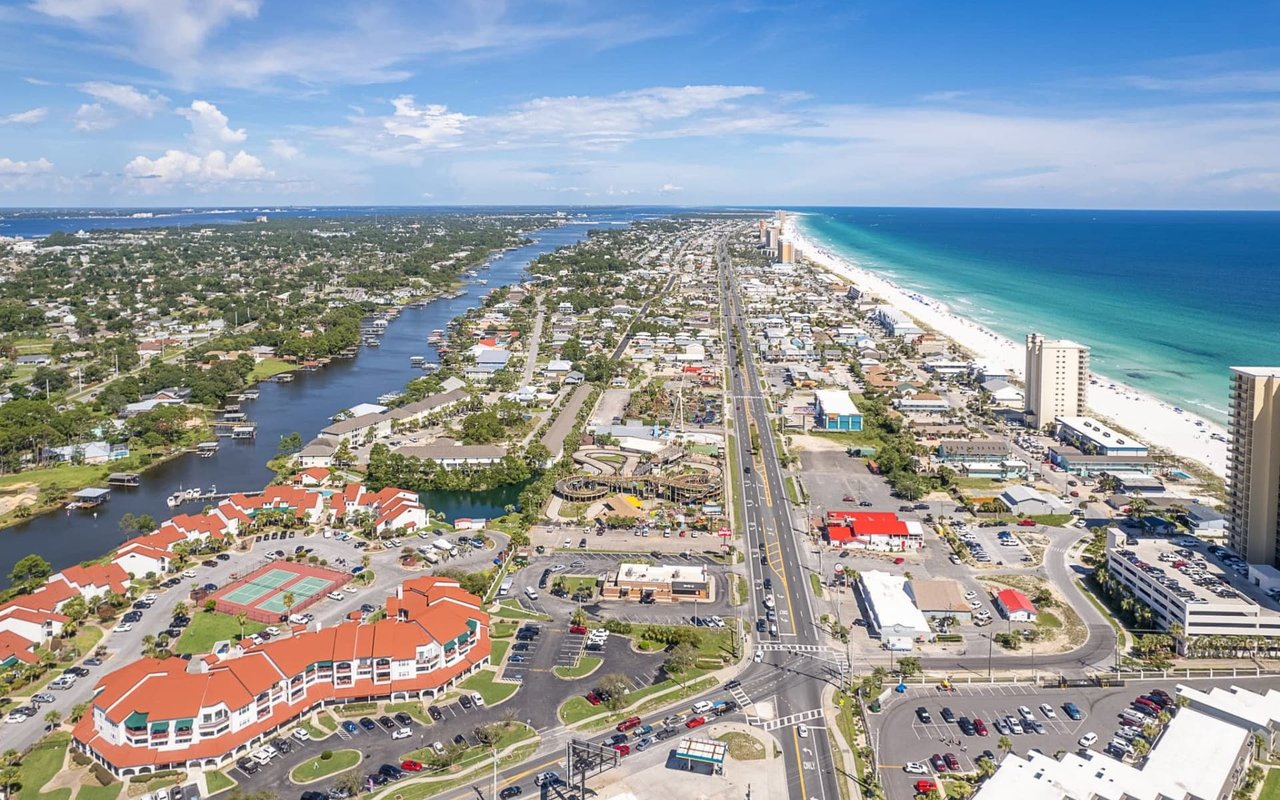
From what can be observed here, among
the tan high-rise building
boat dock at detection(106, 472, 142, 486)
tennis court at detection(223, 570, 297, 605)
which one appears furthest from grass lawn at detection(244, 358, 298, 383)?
the tan high-rise building

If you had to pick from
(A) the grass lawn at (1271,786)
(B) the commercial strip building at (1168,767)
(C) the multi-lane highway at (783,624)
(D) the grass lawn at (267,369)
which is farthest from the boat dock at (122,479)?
(A) the grass lawn at (1271,786)

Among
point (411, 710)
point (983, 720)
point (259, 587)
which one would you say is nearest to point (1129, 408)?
point (983, 720)

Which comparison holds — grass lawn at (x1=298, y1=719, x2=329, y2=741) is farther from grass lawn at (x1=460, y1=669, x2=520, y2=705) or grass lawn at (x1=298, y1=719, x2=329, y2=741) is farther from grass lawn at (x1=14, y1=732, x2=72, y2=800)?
grass lawn at (x1=14, y1=732, x2=72, y2=800)

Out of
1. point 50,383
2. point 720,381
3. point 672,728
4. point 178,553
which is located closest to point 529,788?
point 672,728

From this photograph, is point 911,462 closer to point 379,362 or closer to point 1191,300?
point 379,362

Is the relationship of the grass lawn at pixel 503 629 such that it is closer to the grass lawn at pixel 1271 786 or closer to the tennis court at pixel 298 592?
the tennis court at pixel 298 592

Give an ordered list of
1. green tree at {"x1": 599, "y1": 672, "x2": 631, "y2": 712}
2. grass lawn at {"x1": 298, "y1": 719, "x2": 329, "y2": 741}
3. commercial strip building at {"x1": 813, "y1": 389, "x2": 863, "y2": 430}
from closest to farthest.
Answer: grass lawn at {"x1": 298, "y1": 719, "x2": 329, "y2": 741}
green tree at {"x1": 599, "y1": 672, "x2": 631, "y2": 712}
commercial strip building at {"x1": 813, "y1": 389, "x2": 863, "y2": 430}
